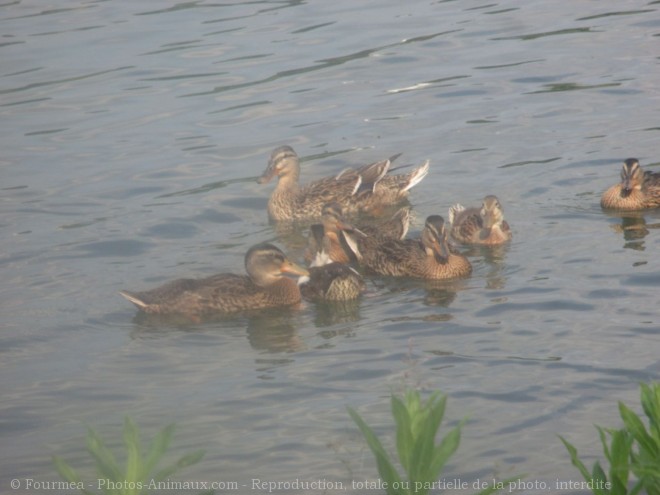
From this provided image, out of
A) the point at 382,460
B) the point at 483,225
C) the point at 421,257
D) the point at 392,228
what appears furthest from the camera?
the point at 392,228

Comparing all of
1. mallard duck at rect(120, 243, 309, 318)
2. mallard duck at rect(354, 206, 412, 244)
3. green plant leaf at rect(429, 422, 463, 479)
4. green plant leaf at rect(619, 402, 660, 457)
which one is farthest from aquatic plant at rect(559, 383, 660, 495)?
mallard duck at rect(354, 206, 412, 244)

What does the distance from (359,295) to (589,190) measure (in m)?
3.36

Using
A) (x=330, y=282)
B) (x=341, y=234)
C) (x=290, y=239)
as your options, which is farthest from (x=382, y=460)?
(x=290, y=239)

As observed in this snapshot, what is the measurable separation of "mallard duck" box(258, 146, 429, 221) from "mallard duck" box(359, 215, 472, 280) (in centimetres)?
183

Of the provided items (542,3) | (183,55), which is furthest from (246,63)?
(542,3)

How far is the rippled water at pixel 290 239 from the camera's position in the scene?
24.8 feet

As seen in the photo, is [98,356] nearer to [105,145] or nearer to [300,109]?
[105,145]

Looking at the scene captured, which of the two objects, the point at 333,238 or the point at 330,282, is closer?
the point at 330,282

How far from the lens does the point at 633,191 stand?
38.4 ft

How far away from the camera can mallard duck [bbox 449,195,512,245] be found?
11.0 meters

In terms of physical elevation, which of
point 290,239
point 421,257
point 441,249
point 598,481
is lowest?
point 290,239

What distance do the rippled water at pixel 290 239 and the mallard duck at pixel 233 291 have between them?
0.23 m

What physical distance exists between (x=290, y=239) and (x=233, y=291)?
2570 mm

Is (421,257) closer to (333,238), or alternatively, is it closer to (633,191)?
(333,238)
